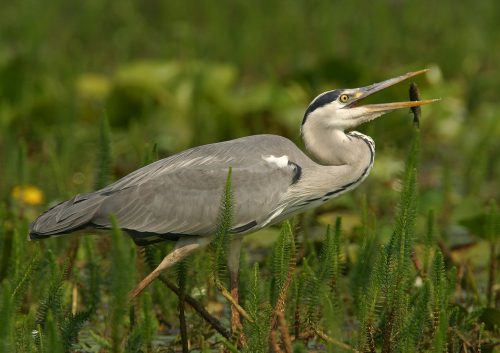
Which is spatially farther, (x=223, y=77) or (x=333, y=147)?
(x=223, y=77)

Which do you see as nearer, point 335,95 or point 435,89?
point 335,95

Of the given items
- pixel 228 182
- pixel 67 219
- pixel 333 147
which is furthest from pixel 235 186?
pixel 228 182

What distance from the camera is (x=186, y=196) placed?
13.6 ft

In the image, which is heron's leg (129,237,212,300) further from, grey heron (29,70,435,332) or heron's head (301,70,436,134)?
heron's head (301,70,436,134)

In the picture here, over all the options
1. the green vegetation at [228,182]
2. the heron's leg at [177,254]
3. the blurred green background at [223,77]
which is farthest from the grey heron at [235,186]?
the blurred green background at [223,77]

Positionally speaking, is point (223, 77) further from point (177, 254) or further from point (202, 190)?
point (177, 254)

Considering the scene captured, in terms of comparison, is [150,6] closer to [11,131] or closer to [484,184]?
[11,131]

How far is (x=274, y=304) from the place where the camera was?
3877mm

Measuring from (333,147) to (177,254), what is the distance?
0.76 m

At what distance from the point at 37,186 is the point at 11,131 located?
125cm

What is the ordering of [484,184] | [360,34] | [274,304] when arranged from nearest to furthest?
1. [274,304]
2. [484,184]
3. [360,34]

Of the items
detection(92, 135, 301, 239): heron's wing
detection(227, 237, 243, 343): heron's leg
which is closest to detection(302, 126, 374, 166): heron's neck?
detection(92, 135, 301, 239): heron's wing

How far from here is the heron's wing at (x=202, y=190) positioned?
408 cm

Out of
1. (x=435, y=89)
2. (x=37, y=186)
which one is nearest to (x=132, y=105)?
(x=37, y=186)
